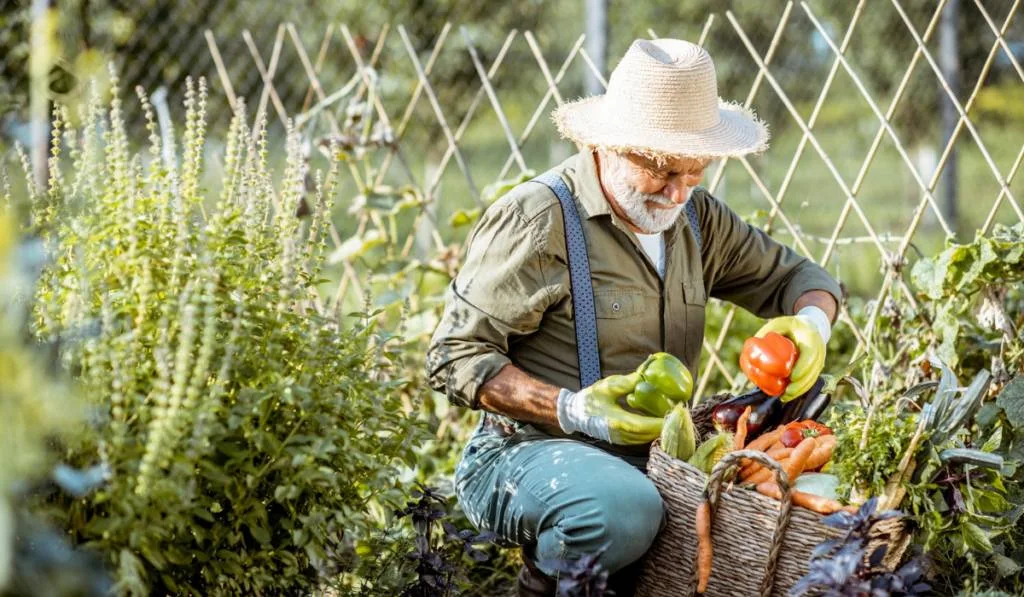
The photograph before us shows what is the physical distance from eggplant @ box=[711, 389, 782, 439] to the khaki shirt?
21cm

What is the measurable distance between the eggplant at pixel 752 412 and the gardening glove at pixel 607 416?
0.72 ft

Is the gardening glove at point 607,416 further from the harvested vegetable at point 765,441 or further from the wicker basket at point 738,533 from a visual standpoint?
the harvested vegetable at point 765,441

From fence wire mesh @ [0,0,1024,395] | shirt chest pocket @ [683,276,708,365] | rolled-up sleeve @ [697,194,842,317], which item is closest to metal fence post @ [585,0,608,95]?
fence wire mesh @ [0,0,1024,395]

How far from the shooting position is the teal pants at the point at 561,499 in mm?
2232

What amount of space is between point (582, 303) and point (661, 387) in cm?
30

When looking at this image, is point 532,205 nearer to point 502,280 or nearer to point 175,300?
point 502,280

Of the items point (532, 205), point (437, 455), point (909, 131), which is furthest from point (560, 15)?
point (532, 205)

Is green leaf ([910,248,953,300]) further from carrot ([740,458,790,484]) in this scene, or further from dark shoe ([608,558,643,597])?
dark shoe ([608,558,643,597])

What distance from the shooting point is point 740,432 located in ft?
7.98

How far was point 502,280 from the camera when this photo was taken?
247 cm

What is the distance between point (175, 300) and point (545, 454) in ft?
2.79

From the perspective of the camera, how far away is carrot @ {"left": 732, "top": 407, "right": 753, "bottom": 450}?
2.41m

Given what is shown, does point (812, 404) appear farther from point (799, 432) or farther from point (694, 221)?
point (694, 221)

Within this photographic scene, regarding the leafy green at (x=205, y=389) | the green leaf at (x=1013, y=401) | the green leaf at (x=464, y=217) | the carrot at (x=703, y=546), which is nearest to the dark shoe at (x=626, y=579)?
the carrot at (x=703, y=546)
